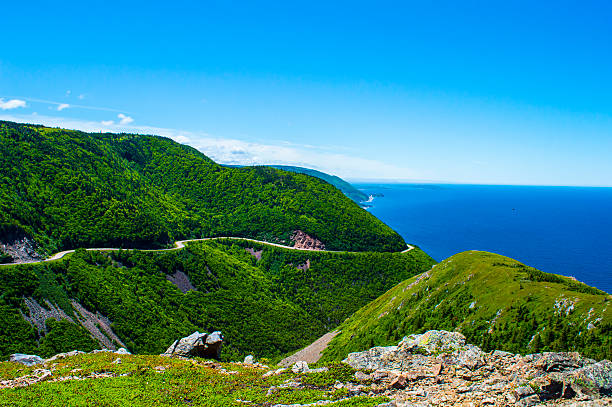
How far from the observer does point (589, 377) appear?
20.3m

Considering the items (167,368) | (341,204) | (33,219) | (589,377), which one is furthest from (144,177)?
(589,377)

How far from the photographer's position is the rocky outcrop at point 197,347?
43.4 meters

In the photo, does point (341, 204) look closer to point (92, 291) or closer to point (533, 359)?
point (92, 291)

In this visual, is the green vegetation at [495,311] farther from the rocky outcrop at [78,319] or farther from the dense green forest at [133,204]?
the dense green forest at [133,204]

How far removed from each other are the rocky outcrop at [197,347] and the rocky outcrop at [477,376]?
21.6 m

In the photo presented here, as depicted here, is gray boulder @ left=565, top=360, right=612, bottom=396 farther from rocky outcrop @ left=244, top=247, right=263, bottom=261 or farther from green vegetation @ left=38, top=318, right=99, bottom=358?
rocky outcrop @ left=244, top=247, right=263, bottom=261

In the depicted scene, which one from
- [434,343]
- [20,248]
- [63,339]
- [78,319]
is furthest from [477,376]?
[20,248]

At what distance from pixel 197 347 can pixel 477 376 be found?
33696mm

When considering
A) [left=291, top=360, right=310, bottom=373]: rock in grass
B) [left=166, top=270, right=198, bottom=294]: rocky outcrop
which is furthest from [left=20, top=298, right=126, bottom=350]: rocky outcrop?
[left=291, top=360, right=310, bottom=373]: rock in grass

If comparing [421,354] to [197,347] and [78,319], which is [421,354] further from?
[78,319]

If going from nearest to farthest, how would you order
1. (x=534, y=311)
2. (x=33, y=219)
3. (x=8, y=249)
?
(x=534, y=311) < (x=8, y=249) < (x=33, y=219)

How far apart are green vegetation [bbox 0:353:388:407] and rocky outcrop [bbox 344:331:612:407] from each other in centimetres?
353

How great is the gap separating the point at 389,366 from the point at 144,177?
7519 inches

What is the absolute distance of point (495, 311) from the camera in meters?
39.2
